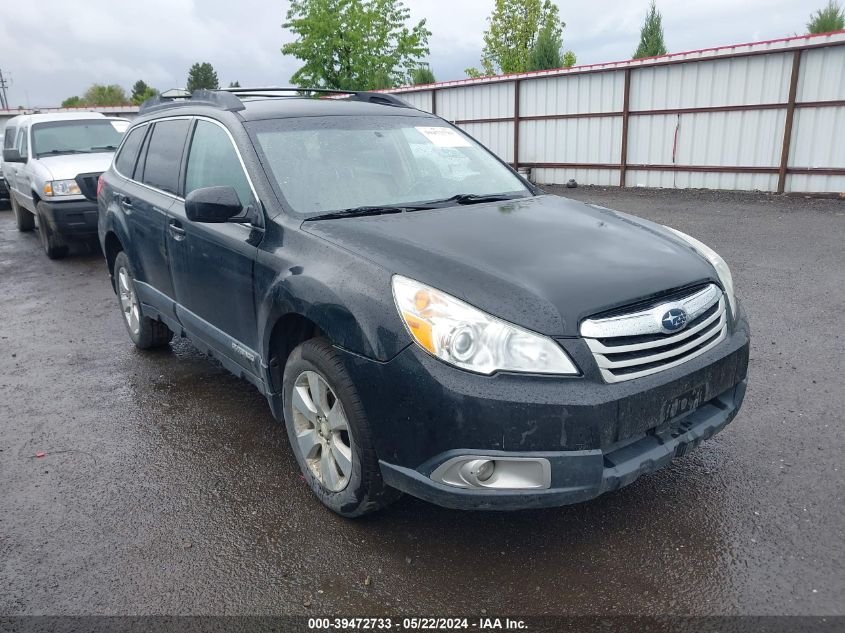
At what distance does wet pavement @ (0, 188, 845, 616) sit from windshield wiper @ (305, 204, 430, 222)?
4.31 ft

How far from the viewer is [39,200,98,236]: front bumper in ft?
29.0

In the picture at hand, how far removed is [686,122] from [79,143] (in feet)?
38.9

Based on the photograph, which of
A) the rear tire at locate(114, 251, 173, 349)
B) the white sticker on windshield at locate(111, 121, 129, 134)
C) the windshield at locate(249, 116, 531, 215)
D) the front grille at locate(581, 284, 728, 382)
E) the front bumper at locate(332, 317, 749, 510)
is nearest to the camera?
the front bumper at locate(332, 317, 749, 510)

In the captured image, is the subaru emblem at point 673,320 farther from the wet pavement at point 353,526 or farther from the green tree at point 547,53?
the green tree at point 547,53

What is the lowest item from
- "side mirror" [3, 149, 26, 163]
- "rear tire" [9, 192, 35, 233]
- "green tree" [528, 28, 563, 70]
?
"rear tire" [9, 192, 35, 233]

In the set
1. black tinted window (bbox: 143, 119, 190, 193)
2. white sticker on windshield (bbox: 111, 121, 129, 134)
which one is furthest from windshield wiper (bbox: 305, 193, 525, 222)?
white sticker on windshield (bbox: 111, 121, 129, 134)

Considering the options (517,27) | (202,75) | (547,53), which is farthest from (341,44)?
(202,75)

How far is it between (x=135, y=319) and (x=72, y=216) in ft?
14.8

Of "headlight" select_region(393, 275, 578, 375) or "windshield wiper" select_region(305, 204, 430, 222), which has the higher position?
"windshield wiper" select_region(305, 204, 430, 222)

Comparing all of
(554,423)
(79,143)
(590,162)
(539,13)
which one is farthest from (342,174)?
(539,13)

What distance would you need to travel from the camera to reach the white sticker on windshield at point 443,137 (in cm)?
401

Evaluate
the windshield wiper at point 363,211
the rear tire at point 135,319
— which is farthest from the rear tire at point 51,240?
the windshield wiper at point 363,211

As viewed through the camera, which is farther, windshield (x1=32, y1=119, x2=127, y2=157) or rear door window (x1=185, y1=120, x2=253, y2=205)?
windshield (x1=32, y1=119, x2=127, y2=157)

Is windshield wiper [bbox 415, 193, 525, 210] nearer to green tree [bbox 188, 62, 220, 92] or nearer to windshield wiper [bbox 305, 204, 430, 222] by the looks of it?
windshield wiper [bbox 305, 204, 430, 222]
